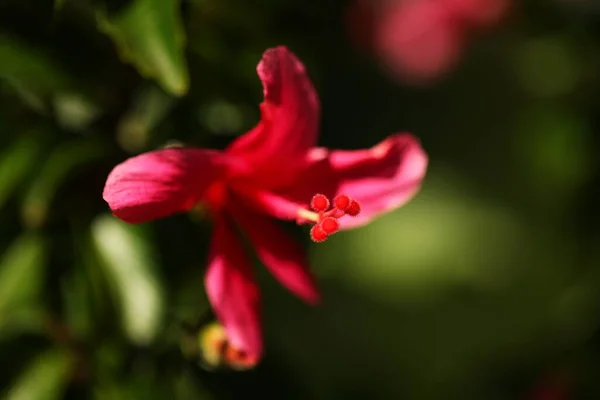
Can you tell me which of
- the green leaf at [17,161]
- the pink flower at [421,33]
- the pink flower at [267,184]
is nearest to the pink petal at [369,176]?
the pink flower at [267,184]

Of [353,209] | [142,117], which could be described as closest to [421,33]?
[142,117]

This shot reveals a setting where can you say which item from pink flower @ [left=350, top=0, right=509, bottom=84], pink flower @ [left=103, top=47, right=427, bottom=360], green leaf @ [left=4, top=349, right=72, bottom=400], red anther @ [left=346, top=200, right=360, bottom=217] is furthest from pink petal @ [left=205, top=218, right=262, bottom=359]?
pink flower @ [left=350, top=0, right=509, bottom=84]

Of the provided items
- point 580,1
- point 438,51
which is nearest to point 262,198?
point 580,1

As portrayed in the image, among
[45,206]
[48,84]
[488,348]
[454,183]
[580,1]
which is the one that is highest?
[580,1]

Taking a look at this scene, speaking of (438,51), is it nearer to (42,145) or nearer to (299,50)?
(299,50)

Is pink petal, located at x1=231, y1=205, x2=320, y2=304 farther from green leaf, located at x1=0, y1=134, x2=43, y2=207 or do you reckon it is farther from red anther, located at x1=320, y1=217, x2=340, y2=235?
green leaf, located at x1=0, y1=134, x2=43, y2=207
